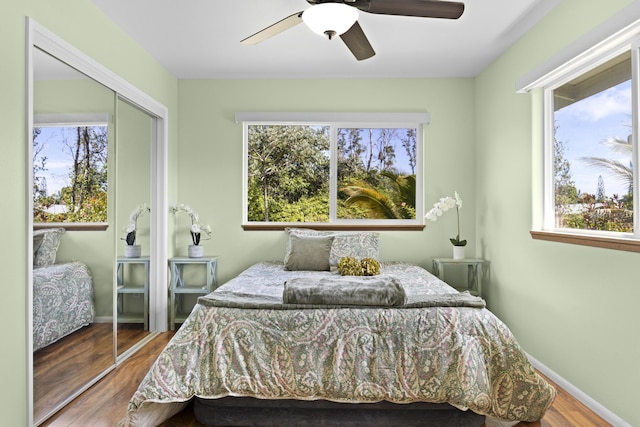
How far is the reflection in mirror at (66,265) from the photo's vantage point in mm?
2389

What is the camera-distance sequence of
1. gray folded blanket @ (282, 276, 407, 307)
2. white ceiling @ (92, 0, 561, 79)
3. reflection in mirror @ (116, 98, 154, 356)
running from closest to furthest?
gray folded blanket @ (282, 276, 407, 307) → white ceiling @ (92, 0, 561, 79) → reflection in mirror @ (116, 98, 154, 356)

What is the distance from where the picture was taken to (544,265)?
3162 mm

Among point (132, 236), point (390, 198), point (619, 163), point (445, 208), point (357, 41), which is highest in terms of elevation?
point (357, 41)

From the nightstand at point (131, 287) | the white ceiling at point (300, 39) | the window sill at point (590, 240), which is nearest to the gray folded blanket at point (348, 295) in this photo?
the window sill at point (590, 240)

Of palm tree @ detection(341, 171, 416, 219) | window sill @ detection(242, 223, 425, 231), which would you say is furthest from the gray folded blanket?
palm tree @ detection(341, 171, 416, 219)

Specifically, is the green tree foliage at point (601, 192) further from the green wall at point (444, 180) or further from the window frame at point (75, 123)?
the window frame at point (75, 123)

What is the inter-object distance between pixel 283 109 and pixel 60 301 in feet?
9.16

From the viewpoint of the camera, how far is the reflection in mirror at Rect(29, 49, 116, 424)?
2.39 meters

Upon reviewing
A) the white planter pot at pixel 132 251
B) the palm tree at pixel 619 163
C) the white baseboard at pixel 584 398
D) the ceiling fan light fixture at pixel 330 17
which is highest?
the ceiling fan light fixture at pixel 330 17

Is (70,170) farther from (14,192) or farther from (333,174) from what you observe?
(333,174)

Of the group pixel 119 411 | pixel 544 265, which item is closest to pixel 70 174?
pixel 119 411

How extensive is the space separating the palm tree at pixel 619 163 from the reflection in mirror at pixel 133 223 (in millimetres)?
3288

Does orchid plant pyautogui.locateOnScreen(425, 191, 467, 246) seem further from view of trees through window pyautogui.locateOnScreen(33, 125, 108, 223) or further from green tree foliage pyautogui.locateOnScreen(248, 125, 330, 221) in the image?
view of trees through window pyautogui.locateOnScreen(33, 125, 108, 223)

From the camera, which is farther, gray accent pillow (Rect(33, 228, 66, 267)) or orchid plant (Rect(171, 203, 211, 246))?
orchid plant (Rect(171, 203, 211, 246))
